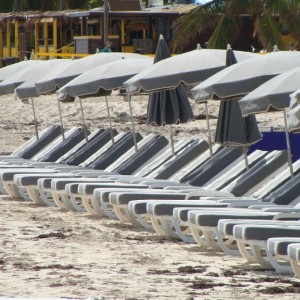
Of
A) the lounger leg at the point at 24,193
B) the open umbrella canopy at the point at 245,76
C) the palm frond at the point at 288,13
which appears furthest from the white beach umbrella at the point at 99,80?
the palm frond at the point at 288,13

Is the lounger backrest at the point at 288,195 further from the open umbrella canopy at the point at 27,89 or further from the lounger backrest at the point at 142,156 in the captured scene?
the open umbrella canopy at the point at 27,89

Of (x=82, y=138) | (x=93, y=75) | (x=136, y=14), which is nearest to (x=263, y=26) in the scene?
(x=136, y=14)

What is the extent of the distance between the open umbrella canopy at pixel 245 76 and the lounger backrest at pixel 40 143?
254 inches

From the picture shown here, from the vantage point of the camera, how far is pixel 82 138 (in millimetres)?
20125

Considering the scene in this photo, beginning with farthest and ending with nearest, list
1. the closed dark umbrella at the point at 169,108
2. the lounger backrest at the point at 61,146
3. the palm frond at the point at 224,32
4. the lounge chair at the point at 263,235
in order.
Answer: the palm frond at the point at 224,32, the lounger backrest at the point at 61,146, the closed dark umbrella at the point at 169,108, the lounge chair at the point at 263,235

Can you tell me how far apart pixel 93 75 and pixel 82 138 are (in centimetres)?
261

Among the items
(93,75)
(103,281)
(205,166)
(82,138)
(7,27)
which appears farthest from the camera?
(7,27)

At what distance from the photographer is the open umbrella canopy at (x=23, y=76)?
2058cm

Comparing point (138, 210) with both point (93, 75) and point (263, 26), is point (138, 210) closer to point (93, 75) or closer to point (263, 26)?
point (93, 75)

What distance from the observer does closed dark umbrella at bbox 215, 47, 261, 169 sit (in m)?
15.0

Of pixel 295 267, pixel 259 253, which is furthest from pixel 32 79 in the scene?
pixel 295 267

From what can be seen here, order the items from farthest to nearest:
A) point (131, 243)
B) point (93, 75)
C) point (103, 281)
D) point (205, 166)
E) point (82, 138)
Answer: point (82, 138)
point (93, 75)
point (205, 166)
point (131, 243)
point (103, 281)

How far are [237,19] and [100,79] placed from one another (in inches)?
669

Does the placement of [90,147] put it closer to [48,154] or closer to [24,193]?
[48,154]
